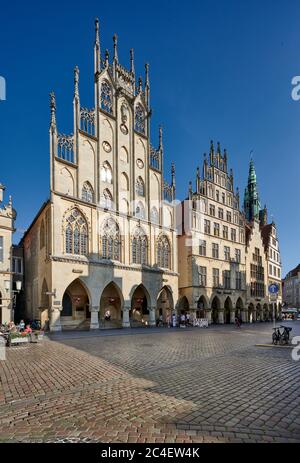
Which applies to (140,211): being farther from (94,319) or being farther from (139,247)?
(94,319)

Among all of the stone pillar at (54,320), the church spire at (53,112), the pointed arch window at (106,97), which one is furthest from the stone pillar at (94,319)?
the pointed arch window at (106,97)

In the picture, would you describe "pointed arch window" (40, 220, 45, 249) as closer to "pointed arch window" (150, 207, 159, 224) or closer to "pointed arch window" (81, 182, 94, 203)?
"pointed arch window" (81, 182, 94, 203)

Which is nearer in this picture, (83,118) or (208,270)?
(83,118)

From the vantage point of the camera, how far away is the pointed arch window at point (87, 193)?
97.9ft

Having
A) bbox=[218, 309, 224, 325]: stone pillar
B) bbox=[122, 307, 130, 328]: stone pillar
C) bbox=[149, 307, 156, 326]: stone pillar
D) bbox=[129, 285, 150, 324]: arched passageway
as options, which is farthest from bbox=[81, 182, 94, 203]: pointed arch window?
bbox=[218, 309, 224, 325]: stone pillar

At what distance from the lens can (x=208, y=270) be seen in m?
42.3

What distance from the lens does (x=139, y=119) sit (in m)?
37.6

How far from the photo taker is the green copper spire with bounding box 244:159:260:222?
78750 mm

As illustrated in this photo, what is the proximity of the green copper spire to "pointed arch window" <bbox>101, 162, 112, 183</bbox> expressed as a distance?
5269 centimetres

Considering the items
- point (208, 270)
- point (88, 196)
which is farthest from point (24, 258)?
point (208, 270)

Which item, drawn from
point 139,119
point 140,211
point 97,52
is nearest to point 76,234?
point 140,211

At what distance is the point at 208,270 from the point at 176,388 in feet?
115

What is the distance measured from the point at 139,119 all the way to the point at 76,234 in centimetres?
1647

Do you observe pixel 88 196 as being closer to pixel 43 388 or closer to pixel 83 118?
pixel 83 118
